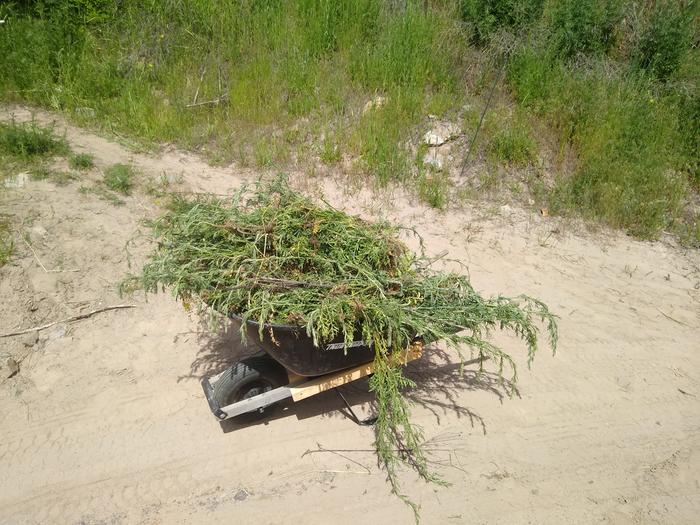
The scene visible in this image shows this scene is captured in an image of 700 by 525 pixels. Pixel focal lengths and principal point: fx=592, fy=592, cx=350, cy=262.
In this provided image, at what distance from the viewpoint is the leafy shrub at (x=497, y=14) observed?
7.37 m

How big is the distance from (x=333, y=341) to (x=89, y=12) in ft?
20.5

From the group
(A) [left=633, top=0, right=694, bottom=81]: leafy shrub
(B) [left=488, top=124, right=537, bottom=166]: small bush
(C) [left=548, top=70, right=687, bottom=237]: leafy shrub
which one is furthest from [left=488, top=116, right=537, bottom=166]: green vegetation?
(A) [left=633, top=0, right=694, bottom=81]: leafy shrub

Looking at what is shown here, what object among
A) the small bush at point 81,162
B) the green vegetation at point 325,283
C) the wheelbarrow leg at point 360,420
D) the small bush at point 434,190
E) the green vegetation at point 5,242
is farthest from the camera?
the small bush at point 434,190

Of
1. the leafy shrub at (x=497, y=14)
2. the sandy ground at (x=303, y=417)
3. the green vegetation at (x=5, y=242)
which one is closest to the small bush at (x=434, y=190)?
the sandy ground at (x=303, y=417)

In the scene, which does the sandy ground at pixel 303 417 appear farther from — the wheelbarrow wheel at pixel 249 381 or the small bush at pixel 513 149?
the small bush at pixel 513 149

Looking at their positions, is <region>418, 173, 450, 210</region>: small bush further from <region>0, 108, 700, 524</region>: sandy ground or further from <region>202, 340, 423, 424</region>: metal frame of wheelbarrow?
<region>202, 340, 423, 424</region>: metal frame of wheelbarrow

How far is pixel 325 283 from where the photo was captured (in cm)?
318

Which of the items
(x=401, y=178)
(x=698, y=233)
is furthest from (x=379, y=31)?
(x=698, y=233)

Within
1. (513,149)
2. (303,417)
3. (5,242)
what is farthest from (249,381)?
(513,149)

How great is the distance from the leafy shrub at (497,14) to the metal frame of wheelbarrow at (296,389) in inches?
214

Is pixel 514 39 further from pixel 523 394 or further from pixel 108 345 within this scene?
pixel 108 345

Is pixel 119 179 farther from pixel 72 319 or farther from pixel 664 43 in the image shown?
pixel 664 43

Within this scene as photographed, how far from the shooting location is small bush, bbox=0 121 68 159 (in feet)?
18.0

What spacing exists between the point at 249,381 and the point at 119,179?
2.89 m
